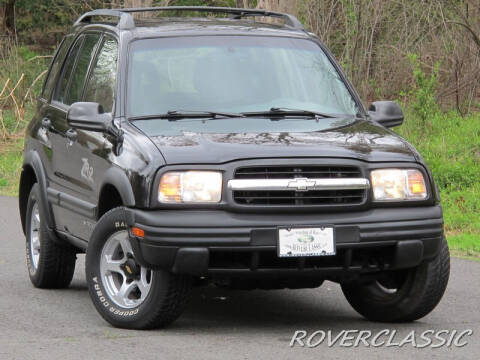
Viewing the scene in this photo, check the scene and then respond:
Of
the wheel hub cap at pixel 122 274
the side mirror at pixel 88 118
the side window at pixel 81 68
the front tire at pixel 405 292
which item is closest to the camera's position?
the wheel hub cap at pixel 122 274

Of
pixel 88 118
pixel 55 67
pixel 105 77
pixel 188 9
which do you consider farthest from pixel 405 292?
pixel 55 67

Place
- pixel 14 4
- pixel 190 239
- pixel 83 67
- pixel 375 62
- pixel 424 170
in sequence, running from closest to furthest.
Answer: pixel 190 239
pixel 424 170
pixel 83 67
pixel 375 62
pixel 14 4

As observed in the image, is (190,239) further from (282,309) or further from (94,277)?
(282,309)

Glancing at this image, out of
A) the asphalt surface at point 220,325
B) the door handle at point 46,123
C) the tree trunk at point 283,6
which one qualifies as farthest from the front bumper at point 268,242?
the tree trunk at point 283,6

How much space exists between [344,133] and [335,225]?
0.82 metres

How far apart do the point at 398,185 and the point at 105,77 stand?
7.33 feet

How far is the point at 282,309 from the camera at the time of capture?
26.8 ft

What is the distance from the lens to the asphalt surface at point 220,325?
664cm

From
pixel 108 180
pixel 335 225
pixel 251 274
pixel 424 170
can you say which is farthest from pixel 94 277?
pixel 424 170

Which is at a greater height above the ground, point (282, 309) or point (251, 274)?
point (251, 274)

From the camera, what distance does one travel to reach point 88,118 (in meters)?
7.65

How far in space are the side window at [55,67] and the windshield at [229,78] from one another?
5.10 feet

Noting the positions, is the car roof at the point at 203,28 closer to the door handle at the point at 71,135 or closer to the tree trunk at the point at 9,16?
the door handle at the point at 71,135

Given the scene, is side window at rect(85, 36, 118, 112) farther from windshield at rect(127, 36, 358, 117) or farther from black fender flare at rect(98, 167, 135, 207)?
black fender flare at rect(98, 167, 135, 207)
